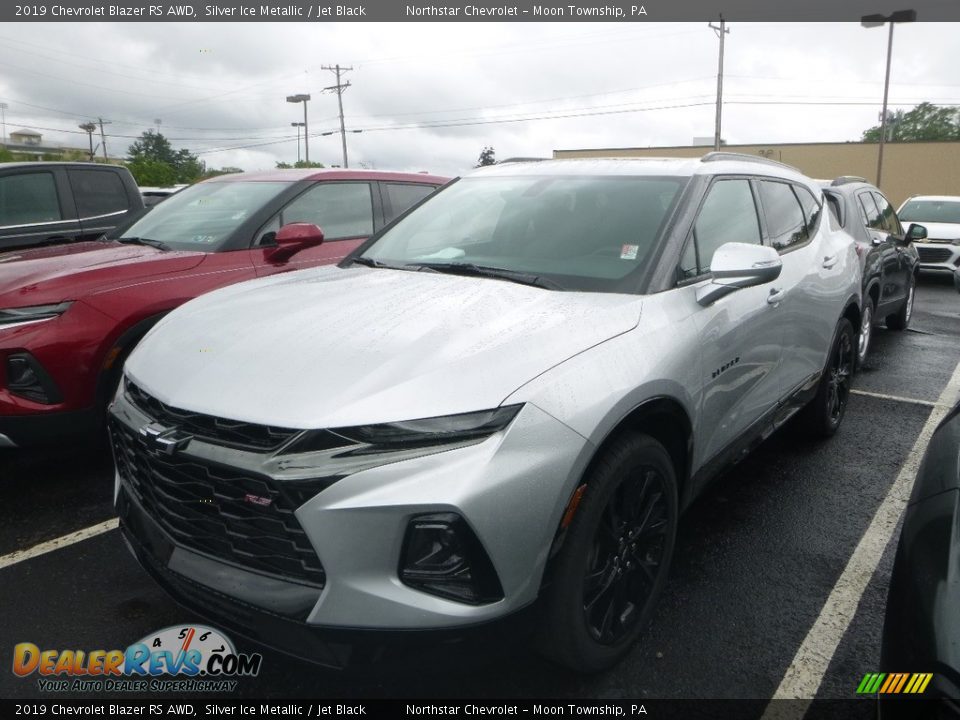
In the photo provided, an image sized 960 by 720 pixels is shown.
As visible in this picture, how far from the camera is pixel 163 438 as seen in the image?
1.97 m

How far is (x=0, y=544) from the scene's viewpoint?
320 cm

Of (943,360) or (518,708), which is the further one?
(943,360)

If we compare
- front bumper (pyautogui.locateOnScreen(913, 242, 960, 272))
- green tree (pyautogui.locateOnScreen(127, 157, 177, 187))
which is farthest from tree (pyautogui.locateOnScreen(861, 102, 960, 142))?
front bumper (pyautogui.locateOnScreen(913, 242, 960, 272))

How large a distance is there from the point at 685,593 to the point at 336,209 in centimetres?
366

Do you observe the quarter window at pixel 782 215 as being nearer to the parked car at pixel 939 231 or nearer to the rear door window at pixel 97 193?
the rear door window at pixel 97 193

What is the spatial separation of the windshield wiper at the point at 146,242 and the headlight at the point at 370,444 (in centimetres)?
313

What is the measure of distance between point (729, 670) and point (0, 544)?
3.13 metres

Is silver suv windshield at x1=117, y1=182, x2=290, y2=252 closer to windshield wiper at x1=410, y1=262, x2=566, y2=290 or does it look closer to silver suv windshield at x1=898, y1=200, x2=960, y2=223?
windshield wiper at x1=410, y1=262, x2=566, y2=290

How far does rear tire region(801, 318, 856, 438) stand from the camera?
14.2 ft

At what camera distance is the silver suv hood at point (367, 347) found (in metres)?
1.88

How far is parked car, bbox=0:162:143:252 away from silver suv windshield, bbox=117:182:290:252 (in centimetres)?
141

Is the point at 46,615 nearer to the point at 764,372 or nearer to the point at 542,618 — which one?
the point at 542,618

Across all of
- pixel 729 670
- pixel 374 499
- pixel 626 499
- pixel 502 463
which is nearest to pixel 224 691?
pixel 374 499

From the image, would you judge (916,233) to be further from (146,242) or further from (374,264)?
(146,242)
